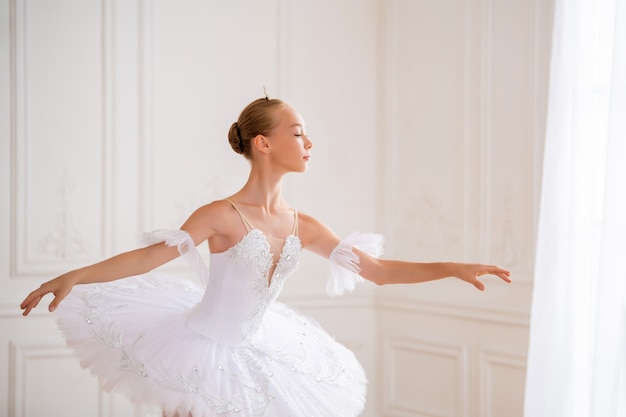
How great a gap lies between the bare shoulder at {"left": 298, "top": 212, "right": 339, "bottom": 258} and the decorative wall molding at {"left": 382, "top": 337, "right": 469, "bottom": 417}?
1710mm

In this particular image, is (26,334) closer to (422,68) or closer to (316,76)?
(316,76)

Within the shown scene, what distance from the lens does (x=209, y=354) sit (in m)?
2.63

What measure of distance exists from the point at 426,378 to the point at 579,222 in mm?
1563

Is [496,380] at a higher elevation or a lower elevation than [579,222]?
lower

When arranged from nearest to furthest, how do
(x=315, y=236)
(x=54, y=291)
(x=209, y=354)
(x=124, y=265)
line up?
(x=54, y=291) → (x=124, y=265) → (x=209, y=354) → (x=315, y=236)

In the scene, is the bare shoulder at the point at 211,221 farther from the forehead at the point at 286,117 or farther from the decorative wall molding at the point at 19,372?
the decorative wall molding at the point at 19,372

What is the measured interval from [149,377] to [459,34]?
2.79 m

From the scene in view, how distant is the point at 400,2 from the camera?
15.4 ft

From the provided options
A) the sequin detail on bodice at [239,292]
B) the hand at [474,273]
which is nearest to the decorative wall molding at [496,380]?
the hand at [474,273]

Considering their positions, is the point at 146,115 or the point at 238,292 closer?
the point at 238,292

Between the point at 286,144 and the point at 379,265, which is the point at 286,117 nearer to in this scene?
the point at 286,144

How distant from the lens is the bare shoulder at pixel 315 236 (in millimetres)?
2949

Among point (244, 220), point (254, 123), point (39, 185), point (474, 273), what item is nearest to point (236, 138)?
point (254, 123)

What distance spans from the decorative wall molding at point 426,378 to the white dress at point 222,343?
62.5 inches
